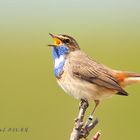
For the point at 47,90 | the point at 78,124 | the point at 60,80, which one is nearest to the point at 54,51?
the point at 60,80

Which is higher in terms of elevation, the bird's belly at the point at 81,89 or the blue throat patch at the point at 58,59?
the blue throat patch at the point at 58,59

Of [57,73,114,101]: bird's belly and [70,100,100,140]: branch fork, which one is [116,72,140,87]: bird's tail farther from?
[70,100,100,140]: branch fork

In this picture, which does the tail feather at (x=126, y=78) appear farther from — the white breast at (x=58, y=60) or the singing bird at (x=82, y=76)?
the white breast at (x=58, y=60)

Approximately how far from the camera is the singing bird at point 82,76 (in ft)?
29.6

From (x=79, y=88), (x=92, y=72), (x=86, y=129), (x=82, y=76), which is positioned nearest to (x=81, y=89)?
(x=79, y=88)

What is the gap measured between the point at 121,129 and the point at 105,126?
0.30 metres

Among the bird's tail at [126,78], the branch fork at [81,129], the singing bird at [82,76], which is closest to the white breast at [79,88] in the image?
the singing bird at [82,76]

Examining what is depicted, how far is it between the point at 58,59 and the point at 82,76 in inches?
12.4

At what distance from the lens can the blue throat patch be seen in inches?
358

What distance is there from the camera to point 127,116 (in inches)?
523

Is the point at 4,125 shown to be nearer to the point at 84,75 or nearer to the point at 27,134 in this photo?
the point at 27,134

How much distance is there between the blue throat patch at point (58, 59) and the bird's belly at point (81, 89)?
0.07 m

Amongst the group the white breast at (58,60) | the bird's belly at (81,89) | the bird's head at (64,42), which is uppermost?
the bird's head at (64,42)

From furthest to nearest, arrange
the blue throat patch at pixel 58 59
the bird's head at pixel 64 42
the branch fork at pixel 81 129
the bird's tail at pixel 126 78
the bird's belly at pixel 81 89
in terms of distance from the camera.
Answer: the bird's tail at pixel 126 78, the bird's head at pixel 64 42, the blue throat patch at pixel 58 59, the bird's belly at pixel 81 89, the branch fork at pixel 81 129
